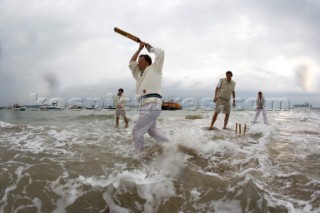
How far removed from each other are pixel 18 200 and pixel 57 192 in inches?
16.9

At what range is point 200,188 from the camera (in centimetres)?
323

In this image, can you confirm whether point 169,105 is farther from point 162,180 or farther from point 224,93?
point 162,180

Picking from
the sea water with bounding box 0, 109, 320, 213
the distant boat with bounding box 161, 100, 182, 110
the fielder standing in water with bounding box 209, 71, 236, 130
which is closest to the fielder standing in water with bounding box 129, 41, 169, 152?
the sea water with bounding box 0, 109, 320, 213

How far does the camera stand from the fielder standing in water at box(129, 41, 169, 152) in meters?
4.41

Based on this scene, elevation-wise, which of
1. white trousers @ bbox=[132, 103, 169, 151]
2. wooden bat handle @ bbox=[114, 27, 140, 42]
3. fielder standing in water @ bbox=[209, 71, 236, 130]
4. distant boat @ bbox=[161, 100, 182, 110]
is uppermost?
wooden bat handle @ bbox=[114, 27, 140, 42]

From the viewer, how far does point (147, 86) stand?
4391 millimetres

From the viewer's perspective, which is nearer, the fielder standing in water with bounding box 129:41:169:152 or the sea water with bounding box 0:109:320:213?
the sea water with bounding box 0:109:320:213

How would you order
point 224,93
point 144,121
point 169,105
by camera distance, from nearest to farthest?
point 144,121
point 224,93
point 169,105

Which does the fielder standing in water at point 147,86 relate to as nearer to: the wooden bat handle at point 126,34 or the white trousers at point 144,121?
the white trousers at point 144,121

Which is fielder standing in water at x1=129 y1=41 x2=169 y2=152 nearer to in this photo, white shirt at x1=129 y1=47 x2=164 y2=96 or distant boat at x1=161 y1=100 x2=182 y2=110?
white shirt at x1=129 y1=47 x2=164 y2=96

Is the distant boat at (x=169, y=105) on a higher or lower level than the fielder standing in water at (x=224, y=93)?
lower

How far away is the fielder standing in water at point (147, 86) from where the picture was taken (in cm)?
441

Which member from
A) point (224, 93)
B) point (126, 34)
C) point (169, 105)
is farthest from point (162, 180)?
point (169, 105)

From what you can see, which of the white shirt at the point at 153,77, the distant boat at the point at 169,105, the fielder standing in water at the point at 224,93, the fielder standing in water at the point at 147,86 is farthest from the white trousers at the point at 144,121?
the distant boat at the point at 169,105
